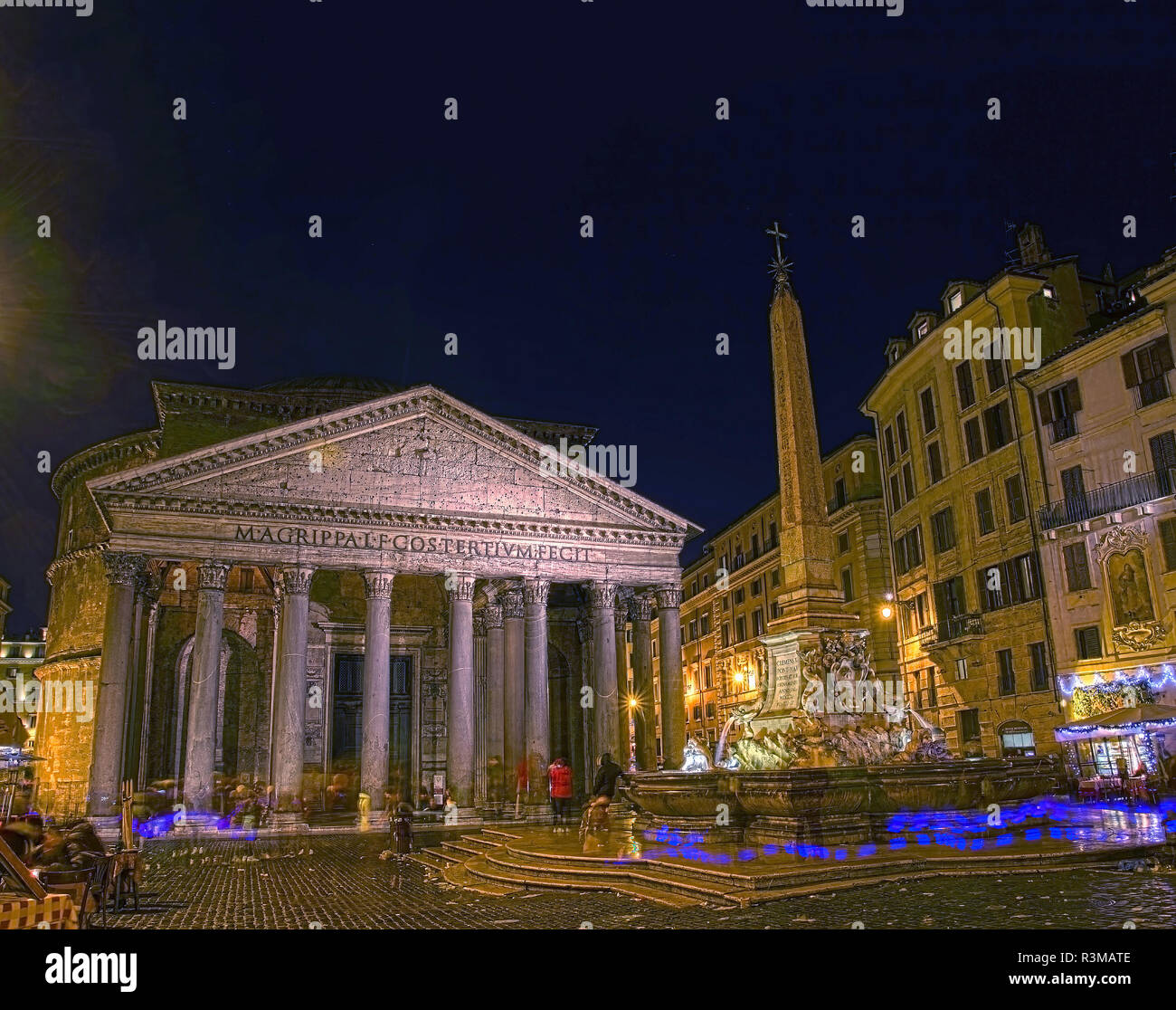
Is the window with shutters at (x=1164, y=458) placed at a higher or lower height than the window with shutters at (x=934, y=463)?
lower

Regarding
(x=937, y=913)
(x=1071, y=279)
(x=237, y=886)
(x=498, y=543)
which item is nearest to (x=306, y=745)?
(x=498, y=543)

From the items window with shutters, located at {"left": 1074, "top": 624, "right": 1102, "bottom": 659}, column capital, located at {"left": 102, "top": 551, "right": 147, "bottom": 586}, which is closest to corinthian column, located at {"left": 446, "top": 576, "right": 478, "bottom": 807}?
column capital, located at {"left": 102, "top": 551, "right": 147, "bottom": 586}

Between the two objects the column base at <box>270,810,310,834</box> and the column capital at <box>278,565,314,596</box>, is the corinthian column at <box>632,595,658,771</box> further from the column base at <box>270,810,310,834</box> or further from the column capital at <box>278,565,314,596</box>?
the column capital at <box>278,565,314,596</box>

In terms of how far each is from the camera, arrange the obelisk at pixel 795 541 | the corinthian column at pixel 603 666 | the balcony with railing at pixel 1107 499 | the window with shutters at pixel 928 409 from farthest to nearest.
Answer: the window with shutters at pixel 928 409, the corinthian column at pixel 603 666, the balcony with railing at pixel 1107 499, the obelisk at pixel 795 541

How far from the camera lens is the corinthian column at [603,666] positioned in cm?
2638

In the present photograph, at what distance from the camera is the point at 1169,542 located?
22.3m

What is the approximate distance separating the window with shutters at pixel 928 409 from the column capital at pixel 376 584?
1976 cm

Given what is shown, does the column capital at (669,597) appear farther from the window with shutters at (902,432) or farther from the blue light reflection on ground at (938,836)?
the blue light reflection on ground at (938,836)

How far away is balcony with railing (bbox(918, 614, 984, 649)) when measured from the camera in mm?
28594

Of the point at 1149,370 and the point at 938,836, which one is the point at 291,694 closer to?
the point at 938,836

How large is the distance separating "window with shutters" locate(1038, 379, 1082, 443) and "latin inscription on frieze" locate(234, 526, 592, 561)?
14317 millimetres

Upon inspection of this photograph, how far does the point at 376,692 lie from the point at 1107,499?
20613 millimetres

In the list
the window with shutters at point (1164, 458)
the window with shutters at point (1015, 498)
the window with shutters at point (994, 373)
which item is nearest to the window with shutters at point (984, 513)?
the window with shutters at point (1015, 498)
